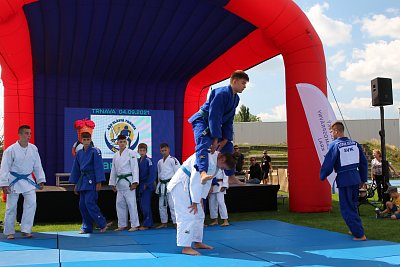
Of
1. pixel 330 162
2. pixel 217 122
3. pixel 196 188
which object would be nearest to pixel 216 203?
pixel 330 162

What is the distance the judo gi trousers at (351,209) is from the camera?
195 inches

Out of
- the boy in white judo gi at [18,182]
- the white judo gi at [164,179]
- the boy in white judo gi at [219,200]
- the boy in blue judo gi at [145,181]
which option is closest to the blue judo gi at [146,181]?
the boy in blue judo gi at [145,181]

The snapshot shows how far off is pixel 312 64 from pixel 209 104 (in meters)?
4.03

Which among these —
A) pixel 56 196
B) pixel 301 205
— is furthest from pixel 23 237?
pixel 301 205

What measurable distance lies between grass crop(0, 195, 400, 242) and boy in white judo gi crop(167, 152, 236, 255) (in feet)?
7.42

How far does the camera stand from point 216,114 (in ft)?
13.4

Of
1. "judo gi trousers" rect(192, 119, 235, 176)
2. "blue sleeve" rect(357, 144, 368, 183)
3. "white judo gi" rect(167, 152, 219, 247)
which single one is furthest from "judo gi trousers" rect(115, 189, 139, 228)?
"blue sleeve" rect(357, 144, 368, 183)

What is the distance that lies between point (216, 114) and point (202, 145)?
322mm

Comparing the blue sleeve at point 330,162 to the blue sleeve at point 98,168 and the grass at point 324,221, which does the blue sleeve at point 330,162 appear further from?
the blue sleeve at point 98,168

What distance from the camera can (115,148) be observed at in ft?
35.3

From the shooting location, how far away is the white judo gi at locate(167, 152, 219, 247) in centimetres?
416

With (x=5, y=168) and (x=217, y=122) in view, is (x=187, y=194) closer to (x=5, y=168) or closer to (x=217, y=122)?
(x=217, y=122)

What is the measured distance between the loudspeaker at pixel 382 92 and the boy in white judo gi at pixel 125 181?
4.22m

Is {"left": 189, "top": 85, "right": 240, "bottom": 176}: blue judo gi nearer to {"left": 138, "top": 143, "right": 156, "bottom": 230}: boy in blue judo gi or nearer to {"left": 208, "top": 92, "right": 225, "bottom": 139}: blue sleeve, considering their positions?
{"left": 208, "top": 92, "right": 225, "bottom": 139}: blue sleeve
